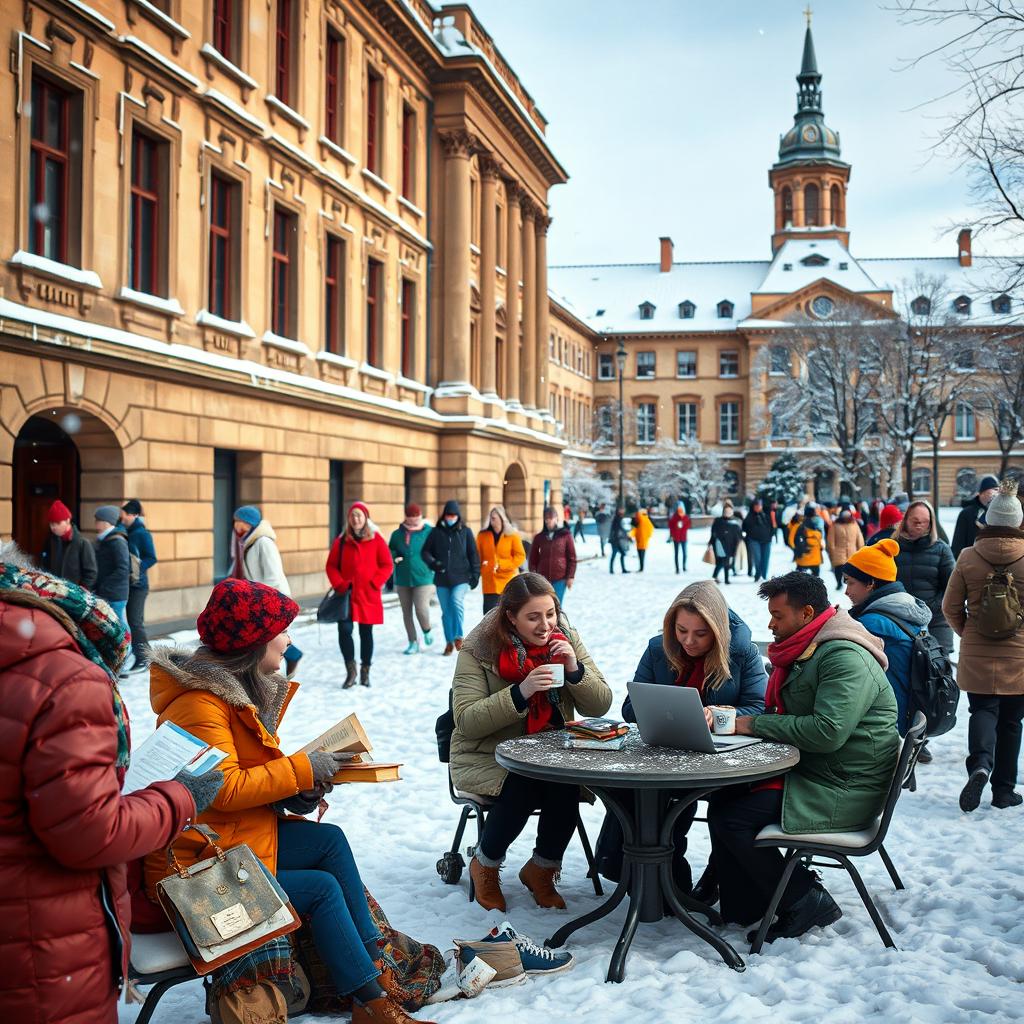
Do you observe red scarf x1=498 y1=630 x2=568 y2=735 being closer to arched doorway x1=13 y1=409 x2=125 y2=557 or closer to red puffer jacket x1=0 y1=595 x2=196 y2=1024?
red puffer jacket x1=0 y1=595 x2=196 y2=1024

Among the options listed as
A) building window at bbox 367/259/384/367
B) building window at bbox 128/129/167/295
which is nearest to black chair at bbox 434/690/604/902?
building window at bbox 128/129/167/295

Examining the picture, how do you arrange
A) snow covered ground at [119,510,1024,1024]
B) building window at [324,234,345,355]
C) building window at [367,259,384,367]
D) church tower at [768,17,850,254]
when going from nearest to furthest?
snow covered ground at [119,510,1024,1024] < building window at [324,234,345,355] < building window at [367,259,384,367] < church tower at [768,17,850,254]

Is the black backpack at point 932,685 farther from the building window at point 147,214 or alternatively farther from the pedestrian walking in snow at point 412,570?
the building window at point 147,214

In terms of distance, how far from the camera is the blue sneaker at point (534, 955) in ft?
14.7

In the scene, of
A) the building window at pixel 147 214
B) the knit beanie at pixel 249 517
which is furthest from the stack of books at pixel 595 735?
the building window at pixel 147 214

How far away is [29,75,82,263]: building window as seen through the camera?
46.7ft

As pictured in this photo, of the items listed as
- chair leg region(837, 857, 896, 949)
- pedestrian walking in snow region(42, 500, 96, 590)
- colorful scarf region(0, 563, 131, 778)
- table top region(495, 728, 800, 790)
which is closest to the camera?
colorful scarf region(0, 563, 131, 778)

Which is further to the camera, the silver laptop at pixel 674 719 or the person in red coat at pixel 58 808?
the silver laptop at pixel 674 719

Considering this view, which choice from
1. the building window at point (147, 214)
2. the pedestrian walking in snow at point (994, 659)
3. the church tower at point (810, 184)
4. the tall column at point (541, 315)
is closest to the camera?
the pedestrian walking in snow at point (994, 659)

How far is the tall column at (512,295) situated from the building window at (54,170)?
70.1ft

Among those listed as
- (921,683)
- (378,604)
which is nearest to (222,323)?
(378,604)

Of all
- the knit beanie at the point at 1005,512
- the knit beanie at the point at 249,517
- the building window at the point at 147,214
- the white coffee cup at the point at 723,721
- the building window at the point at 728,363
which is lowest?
the white coffee cup at the point at 723,721

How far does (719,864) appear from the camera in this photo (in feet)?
16.6

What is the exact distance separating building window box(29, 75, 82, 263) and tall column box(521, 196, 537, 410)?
23.6 meters
